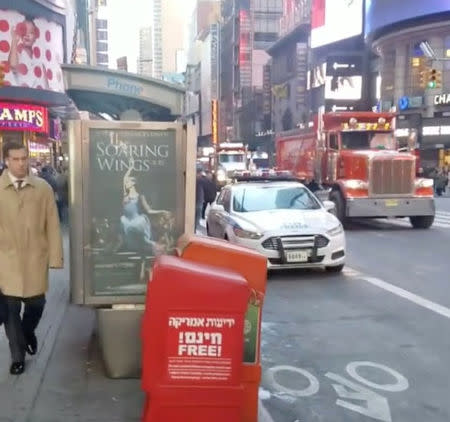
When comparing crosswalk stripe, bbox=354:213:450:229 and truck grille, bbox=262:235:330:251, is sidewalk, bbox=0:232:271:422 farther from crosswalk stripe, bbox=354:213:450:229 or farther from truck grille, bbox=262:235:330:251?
crosswalk stripe, bbox=354:213:450:229

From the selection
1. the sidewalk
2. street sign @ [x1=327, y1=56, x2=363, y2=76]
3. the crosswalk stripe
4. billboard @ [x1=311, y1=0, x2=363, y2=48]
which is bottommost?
the crosswalk stripe

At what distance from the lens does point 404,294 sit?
8.48 m

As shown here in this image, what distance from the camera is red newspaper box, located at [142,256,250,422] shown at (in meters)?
3.64

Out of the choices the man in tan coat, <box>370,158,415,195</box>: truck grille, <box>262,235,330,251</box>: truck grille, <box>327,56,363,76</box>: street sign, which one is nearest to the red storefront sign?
<box>370,158,415,195</box>: truck grille

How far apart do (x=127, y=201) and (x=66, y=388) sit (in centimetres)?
148

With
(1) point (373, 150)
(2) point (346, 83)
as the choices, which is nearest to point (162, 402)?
(1) point (373, 150)

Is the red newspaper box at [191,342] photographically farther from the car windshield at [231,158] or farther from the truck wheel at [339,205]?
the car windshield at [231,158]

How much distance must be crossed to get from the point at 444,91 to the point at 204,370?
49.2 m

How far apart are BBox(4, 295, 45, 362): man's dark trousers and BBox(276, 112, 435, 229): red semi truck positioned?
1243 centimetres

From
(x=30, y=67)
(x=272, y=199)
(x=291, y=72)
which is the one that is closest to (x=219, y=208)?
(x=272, y=199)

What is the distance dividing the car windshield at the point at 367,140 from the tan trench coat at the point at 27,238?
575 inches

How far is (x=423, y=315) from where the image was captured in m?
7.30

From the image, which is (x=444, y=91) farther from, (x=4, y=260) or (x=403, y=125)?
(x=4, y=260)

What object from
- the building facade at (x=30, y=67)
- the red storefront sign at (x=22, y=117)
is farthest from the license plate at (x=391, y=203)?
the red storefront sign at (x=22, y=117)
